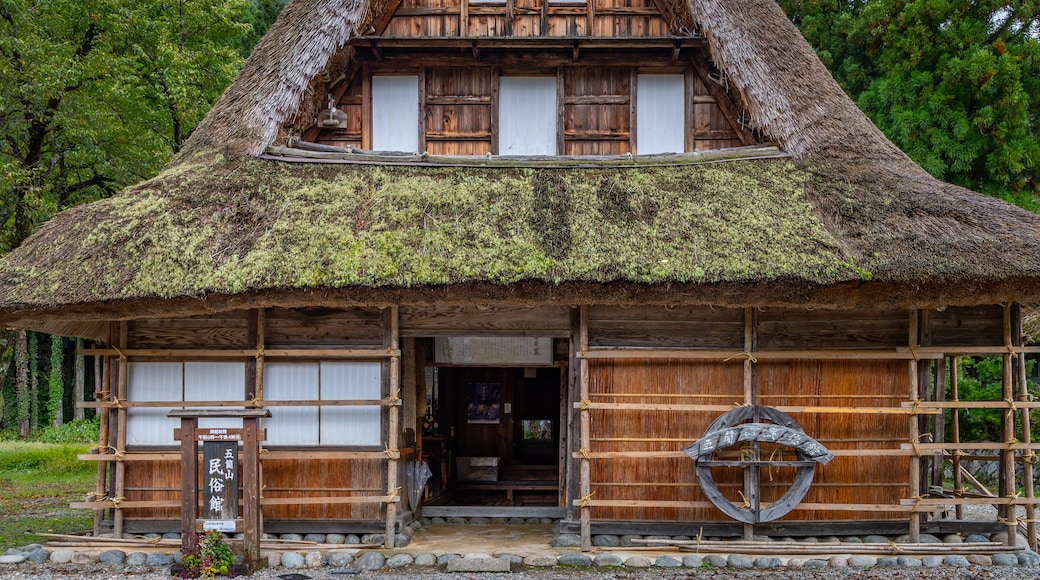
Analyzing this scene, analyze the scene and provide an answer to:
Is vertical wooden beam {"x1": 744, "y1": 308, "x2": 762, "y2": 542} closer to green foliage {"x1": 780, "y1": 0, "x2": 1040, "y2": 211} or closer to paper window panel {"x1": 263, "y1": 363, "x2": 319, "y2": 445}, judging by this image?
paper window panel {"x1": 263, "y1": 363, "x2": 319, "y2": 445}

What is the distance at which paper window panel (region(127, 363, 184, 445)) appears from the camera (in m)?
Result: 9.69

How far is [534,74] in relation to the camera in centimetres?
1177

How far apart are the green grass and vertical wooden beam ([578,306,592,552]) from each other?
6555 mm

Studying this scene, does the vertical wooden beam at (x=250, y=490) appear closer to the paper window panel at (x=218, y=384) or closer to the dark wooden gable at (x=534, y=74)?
the paper window panel at (x=218, y=384)

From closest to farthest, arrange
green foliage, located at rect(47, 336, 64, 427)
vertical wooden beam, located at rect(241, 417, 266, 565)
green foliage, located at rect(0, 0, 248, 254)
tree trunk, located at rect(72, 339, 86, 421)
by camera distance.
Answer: vertical wooden beam, located at rect(241, 417, 266, 565)
green foliage, located at rect(0, 0, 248, 254)
tree trunk, located at rect(72, 339, 86, 421)
green foliage, located at rect(47, 336, 64, 427)

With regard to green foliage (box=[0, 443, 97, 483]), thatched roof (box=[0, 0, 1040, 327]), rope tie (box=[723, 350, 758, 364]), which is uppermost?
thatched roof (box=[0, 0, 1040, 327])

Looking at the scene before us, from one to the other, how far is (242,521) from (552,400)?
7.86 m

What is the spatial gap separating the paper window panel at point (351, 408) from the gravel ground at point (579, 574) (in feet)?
5.07

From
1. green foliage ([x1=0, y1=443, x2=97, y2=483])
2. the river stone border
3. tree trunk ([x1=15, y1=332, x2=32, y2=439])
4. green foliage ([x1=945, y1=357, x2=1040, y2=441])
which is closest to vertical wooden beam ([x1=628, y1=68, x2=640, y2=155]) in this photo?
the river stone border

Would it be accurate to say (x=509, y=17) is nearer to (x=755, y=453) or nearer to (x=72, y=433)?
(x=755, y=453)

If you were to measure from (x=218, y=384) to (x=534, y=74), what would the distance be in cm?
610

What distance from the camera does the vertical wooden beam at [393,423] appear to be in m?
9.30

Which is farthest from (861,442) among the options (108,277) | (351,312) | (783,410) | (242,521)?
(108,277)

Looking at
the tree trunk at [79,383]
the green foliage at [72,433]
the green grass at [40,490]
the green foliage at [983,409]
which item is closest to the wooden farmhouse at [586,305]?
the green grass at [40,490]
